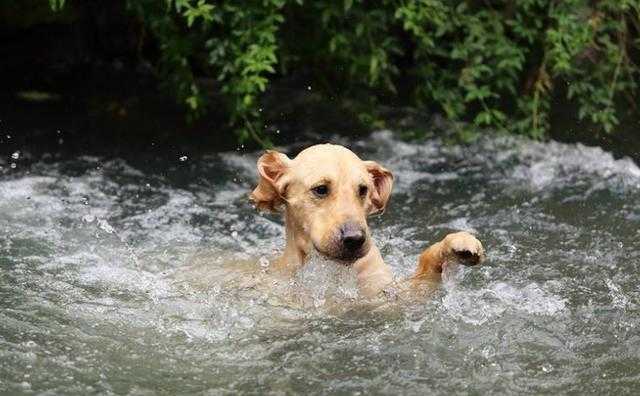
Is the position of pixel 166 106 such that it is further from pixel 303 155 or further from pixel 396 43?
pixel 303 155

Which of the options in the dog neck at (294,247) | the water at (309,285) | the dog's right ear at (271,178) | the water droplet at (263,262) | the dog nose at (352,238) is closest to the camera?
the water at (309,285)

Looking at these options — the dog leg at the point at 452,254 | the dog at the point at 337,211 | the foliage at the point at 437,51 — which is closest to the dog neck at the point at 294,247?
the dog at the point at 337,211

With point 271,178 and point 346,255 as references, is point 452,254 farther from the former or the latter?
point 271,178

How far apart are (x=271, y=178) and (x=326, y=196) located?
43 cm

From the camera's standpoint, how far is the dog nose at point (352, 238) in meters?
5.32

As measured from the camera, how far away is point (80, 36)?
10.5 metres

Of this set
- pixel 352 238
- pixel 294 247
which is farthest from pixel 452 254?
pixel 294 247

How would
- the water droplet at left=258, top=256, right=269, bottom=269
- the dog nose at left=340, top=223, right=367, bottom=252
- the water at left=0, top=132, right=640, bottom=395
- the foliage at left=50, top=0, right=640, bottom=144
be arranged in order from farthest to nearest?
the foliage at left=50, top=0, right=640, bottom=144
the water droplet at left=258, top=256, right=269, bottom=269
the dog nose at left=340, top=223, right=367, bottom=252
the water at left=0, top=132, right=640, bottom=395

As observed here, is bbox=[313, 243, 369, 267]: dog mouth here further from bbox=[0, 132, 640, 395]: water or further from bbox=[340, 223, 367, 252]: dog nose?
bbox=[0, 132, 640, 395]: water

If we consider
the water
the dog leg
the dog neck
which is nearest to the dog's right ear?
the dog neck

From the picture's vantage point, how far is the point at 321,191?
18.4 feet

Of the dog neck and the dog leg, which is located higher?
the dog leg

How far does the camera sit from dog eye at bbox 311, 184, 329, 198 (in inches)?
220

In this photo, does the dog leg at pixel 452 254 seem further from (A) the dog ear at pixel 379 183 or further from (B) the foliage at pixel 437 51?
(B) the foliage at pixel 437 51
